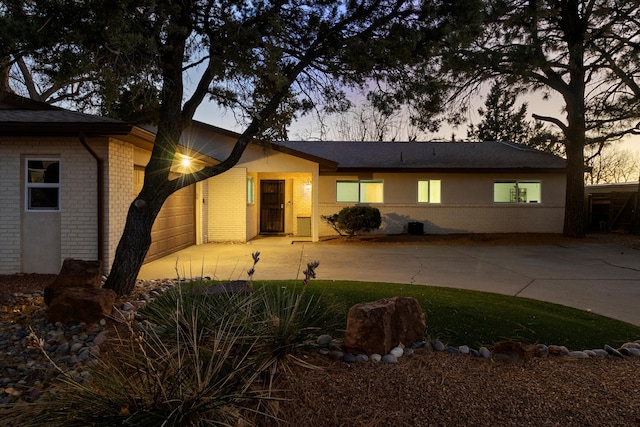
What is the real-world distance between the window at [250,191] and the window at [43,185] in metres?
7.48

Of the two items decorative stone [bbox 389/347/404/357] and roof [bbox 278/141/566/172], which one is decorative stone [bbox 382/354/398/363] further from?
roof [bbox 278/141/566/172]

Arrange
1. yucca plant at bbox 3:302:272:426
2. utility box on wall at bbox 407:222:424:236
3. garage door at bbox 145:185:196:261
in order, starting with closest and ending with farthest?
yucca plant at bbox 3:302:272:426 → garage door at bbox 145:185:196:261 → utility box on wall at bbox 407:222:424:236

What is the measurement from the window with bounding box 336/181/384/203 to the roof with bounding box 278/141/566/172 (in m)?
0.89

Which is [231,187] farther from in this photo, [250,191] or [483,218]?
[483,218]

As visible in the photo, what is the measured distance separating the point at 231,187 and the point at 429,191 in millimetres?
8679

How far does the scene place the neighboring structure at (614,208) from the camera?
18359 millimetres

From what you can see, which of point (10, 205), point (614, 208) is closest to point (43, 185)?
point (10, 205)

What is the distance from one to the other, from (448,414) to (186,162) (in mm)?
10422

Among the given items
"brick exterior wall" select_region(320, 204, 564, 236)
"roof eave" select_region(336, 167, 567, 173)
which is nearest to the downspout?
"roof eave" select_region(336, 167, 567, 173)

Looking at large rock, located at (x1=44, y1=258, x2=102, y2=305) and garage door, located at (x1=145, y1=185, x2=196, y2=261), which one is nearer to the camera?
large rock, located at (x1=44, y1=258, x2=102, y2=305)

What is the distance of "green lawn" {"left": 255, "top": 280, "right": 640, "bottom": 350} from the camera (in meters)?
4.50

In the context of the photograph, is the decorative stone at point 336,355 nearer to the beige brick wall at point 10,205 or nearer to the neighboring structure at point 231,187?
the neighboring structure at point 231,187

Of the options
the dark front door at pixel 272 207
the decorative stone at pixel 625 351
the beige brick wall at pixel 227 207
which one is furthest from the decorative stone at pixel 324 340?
the dark front door at pixel 272 207

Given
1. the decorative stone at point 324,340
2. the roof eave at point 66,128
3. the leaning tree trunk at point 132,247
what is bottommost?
the decorative stone at point 324,340
